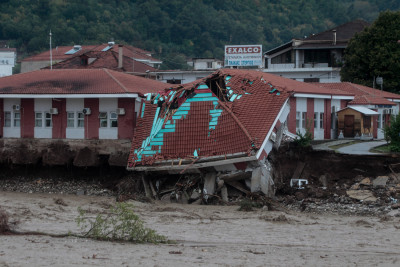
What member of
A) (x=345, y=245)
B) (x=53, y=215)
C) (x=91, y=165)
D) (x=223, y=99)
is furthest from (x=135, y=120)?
(x=345, y=245)

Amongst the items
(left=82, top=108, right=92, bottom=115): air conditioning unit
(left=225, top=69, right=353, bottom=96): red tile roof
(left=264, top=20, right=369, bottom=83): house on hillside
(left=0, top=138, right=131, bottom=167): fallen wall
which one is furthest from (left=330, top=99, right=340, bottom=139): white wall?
(left=264, top=20, right=369, bottom=83): house on hillside

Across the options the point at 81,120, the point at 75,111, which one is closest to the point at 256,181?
the point at 81,120

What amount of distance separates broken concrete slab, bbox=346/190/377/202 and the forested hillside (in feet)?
255

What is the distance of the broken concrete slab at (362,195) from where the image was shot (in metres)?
29.0

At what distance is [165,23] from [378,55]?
6360 cm

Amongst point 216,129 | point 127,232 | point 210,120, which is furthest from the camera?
point 210,120

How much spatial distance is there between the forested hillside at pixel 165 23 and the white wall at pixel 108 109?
6842cm

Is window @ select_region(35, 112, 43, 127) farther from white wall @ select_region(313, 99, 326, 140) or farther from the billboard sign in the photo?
the billboard sign

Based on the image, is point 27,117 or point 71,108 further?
point 27,117

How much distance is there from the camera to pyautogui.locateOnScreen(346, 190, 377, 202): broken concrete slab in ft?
95.0

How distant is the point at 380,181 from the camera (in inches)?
1191

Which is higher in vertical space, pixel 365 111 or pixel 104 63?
pixel 104 63

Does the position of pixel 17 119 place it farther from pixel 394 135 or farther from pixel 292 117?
pixel 394 135

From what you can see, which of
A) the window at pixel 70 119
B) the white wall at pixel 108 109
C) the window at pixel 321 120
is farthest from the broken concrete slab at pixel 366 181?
the window at pixel 70 119
